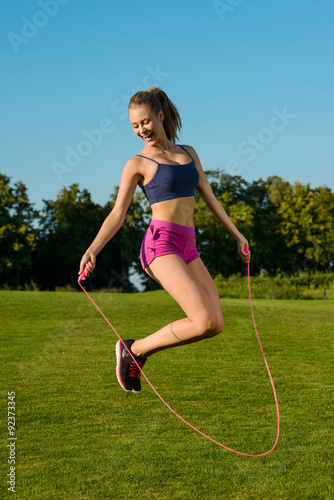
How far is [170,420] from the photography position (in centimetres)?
545

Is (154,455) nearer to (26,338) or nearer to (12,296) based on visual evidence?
(26,338)

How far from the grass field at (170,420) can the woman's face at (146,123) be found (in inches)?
98.4

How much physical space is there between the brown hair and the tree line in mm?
41593

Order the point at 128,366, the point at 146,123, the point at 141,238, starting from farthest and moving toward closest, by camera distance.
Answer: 1. the point at 141,238
2. the point at 128,366
3. the point at 146,123

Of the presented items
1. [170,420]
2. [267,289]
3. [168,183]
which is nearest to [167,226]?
[168,183]

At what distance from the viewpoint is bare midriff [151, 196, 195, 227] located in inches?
160

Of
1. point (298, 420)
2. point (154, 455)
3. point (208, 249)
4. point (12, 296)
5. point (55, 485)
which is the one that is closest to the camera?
point (55, 485)

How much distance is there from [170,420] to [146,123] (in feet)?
9.67

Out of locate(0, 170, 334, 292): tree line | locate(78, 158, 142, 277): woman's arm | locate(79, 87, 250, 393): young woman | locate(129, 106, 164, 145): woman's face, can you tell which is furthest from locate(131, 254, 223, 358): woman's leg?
locate(0, 170, 334, 292): tree line

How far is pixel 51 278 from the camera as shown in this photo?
161 feet

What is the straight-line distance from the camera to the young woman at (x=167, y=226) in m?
3.92

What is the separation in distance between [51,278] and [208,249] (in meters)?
14.2

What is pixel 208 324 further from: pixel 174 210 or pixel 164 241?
pixel 174 210

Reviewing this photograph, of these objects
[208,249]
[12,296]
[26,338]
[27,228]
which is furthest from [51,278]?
[26,338]
